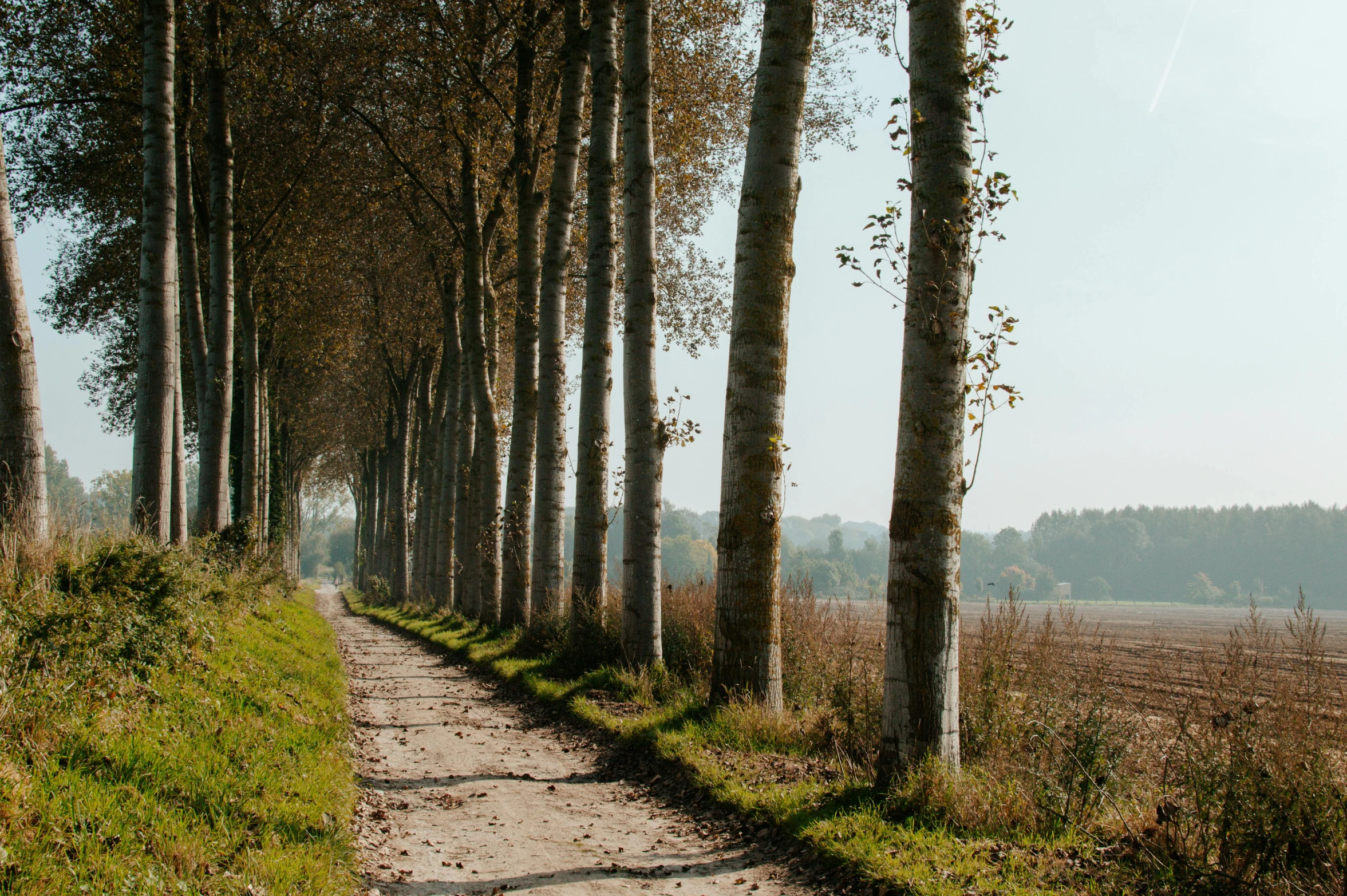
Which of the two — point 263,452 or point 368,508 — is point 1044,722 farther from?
point 368,508

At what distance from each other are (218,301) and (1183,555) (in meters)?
143

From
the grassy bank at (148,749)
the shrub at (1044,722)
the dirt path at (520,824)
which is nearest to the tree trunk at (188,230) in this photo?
the grassy bank at (148,749)

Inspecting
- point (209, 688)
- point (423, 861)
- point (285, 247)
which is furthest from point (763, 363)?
point (285, 247)

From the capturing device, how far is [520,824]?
239 inches

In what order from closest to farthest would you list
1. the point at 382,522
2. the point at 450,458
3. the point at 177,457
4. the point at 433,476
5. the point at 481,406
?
the point at 177,457
the point at 481,406
the point at 450,458
the point at 433,476
the point at 382,522

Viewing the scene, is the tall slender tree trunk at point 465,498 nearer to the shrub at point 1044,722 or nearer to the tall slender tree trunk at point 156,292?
the tall slender tree trunk at point 156,292

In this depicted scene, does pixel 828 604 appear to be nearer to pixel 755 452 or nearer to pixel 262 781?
pixel 755 452

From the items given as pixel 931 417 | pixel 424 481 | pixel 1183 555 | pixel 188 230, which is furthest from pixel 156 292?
pixel 1183 555

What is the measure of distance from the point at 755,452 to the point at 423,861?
449 cm

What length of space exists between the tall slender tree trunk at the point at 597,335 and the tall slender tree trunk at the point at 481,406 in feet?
22.1

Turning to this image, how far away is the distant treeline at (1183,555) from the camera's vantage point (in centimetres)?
11094

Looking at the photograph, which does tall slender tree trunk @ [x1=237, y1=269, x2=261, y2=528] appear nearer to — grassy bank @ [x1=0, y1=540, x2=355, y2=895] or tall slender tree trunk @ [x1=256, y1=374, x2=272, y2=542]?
tall slender tree trunk @ [x1=256, y1=374, x2=272, y2=542]

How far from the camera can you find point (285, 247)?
2384 cm

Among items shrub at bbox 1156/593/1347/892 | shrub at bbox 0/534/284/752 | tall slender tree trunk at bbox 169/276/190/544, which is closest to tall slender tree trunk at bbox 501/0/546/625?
tall slender tree trunk at bbox 169/276/190/544
